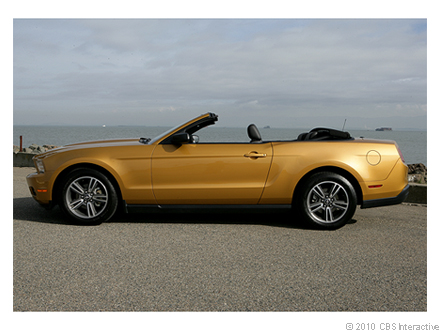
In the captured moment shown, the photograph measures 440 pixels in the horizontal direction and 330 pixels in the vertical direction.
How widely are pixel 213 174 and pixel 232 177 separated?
0.85 feet

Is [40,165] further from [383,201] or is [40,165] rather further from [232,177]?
[383,201]

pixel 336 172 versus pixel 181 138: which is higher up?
pixel 181 138

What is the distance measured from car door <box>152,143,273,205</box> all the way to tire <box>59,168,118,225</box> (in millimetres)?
667

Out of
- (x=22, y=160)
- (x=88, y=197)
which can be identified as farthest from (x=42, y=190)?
(x=22, y=160)

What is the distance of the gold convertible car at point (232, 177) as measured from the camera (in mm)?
5438

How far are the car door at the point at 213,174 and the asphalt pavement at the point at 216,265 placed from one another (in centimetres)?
45

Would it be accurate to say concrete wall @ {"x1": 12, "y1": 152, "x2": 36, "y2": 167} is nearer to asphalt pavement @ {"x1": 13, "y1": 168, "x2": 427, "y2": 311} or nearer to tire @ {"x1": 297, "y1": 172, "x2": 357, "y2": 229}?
asphalt pavement @ {"x1": 13, "y1": 168, "x2": 427, "y2": 311}

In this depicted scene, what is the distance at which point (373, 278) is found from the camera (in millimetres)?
3688

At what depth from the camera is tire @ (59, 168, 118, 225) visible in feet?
18.0

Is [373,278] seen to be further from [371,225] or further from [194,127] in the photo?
[194,127]

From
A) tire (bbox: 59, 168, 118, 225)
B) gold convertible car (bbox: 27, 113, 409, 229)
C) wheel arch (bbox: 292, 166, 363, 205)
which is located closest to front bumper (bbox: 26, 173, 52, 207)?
gold convertible car (bbox: 27, 113, 409, 229)

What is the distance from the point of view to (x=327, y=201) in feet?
17.9

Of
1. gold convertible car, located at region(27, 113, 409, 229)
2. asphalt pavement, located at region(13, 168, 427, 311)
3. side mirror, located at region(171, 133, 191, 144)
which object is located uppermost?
side mirror, located at region(171, 133, 191, 144)

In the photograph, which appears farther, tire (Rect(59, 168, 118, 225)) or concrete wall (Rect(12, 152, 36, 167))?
concrete wall (Rect(12, 152, 36, 167))
